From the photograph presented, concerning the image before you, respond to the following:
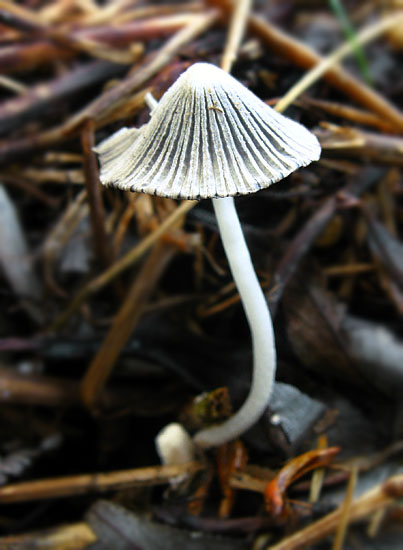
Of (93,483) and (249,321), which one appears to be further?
(93,483)

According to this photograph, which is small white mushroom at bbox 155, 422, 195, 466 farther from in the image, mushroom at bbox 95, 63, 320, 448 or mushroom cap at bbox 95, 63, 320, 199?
mushroom cap at bbox 95, 63, 320, 199

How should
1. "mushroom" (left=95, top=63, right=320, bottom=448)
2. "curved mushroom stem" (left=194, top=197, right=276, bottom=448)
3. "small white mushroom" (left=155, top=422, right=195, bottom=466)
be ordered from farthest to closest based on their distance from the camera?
"small white mushroom" (left=155, top=422, right=195, bottom=466), "curved mushroom stem" (left=194, top=197, right=276, bottom=448), "mushroom" (left=95, top=63, right=320, bottom=448)

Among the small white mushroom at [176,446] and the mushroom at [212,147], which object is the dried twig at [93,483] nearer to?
the small white mushroom at [176,446]

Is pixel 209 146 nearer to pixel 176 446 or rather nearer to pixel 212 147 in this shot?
pixel 212 147

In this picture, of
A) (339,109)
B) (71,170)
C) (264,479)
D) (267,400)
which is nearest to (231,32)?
(339,109)

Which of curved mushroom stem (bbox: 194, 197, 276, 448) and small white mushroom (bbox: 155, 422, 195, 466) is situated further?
small white mushroom (bbox: 155, 422, 195, 466)

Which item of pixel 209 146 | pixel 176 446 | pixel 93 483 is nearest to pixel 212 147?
pixel 209 146

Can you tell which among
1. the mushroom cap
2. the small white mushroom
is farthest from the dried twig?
the mushroom cap
